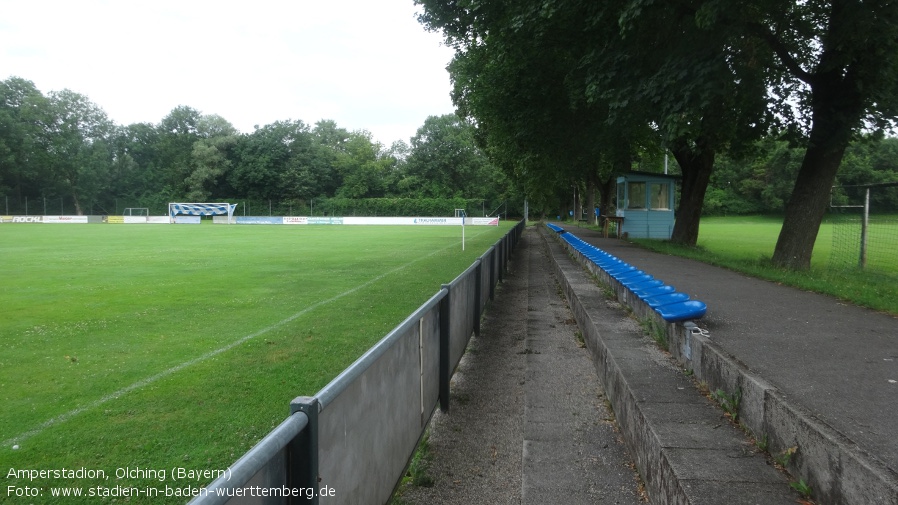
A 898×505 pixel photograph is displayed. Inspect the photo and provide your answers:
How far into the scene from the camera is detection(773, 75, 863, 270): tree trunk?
40.5 ft

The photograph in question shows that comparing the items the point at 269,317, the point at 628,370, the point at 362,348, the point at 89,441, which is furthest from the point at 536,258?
the point at 89,441

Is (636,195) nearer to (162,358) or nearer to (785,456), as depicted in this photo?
(162,358)

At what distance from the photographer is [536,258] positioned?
22484 mm

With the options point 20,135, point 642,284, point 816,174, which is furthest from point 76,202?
point 642,284

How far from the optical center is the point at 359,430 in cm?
271

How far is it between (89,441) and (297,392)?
5.55ft

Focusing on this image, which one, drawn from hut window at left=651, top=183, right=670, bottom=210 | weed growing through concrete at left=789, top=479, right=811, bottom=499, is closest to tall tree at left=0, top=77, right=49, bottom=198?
hut window at left=651, top=183, right=670, bottom=210

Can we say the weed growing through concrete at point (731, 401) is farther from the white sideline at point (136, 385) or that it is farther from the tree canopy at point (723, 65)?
the tree canopy at point (723, 65)

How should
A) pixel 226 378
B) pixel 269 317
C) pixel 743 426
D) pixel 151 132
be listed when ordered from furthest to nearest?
pixel 151 132 → pixel 269 317 → pixel 226 378 → pixel 743 426

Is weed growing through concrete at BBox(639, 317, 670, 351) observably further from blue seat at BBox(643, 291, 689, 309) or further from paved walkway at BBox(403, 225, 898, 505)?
blue seat at BBox(643, 291, 689, 309)

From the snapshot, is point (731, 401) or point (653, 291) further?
point (653, 291)

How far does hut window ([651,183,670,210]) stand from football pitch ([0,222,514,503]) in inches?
616

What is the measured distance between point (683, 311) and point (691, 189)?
58.1 feet

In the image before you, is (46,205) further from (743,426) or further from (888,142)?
(888,142)
